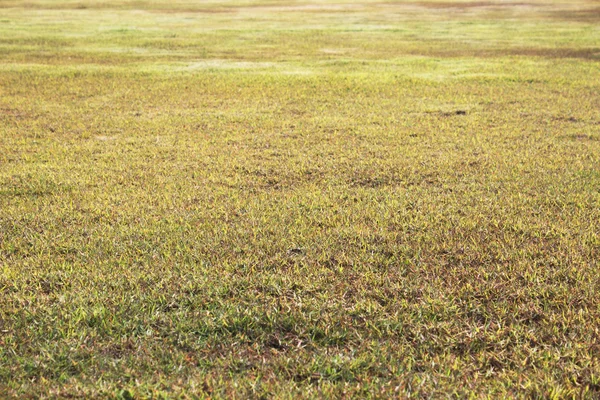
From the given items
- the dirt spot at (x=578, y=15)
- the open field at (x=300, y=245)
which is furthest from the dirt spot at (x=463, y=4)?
the open field at (x=300, y=245)

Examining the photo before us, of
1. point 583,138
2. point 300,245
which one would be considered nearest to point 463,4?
point 583,138

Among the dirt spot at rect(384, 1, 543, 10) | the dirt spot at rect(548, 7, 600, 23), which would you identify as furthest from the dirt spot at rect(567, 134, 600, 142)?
the dirt spot at rect(384, 1, 543, 10)

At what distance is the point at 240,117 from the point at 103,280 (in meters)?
6.25

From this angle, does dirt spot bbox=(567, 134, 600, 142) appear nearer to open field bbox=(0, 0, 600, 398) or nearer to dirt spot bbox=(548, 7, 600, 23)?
open field bbox=(0, 0, 600, 398)

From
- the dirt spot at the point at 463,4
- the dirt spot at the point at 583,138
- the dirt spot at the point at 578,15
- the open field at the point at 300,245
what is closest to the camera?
the open field at the point at 300,245

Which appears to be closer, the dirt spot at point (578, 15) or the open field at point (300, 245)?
the open field at point (300, 245)

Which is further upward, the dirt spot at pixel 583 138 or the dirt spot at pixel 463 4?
the dirt spot at pixel 463 4

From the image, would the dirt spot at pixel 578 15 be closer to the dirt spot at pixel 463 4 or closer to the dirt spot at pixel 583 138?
the dirt spot at pixel 463 4

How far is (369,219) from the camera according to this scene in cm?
518

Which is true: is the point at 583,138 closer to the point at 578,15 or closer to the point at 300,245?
the point at 300,245

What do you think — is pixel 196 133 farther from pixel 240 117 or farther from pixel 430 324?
pixel 430 324

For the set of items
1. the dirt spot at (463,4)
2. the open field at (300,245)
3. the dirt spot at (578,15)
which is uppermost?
the dirt spot at (463,4)

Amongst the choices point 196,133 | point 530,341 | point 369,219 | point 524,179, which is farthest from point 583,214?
point 196,133

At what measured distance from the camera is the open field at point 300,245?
10.4ft
